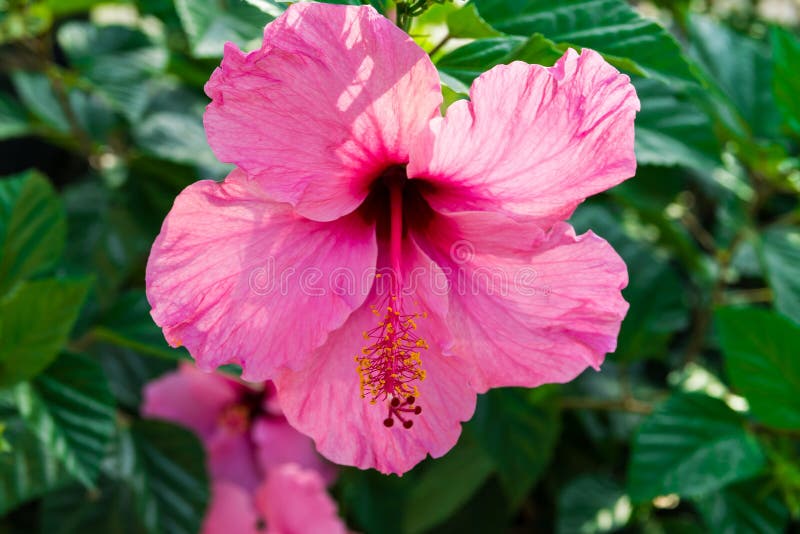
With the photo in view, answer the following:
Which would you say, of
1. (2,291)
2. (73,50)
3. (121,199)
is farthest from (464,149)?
(73,50)

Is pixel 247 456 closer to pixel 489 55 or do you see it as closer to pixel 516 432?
pixel 516 432

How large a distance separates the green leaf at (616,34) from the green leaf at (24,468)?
0.99 meters

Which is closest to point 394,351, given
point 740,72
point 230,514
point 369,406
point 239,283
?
point 369,406

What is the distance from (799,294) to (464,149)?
909 millimetres

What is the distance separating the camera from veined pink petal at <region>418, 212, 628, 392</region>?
2.95ft

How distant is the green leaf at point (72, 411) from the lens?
1187 mm

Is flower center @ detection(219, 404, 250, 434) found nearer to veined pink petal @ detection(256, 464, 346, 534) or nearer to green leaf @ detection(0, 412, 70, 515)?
veined pink petal @ detection(256, 464, 346, 534)

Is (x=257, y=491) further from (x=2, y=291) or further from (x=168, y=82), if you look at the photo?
(x=168, y=82)

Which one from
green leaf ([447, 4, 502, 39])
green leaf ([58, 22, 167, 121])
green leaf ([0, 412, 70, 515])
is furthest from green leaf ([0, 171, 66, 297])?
green leaf ([447, 4, 502, 39])

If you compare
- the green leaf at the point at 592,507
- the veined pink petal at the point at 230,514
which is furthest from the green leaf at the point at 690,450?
the veined pink petal at the point at 230,514

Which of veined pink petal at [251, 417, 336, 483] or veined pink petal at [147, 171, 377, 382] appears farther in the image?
veined pink petal at [251, 417, 336, 483]

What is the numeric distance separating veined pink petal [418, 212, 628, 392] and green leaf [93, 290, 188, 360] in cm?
53

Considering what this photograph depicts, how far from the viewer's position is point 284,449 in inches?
70.9

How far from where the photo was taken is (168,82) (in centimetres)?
201
